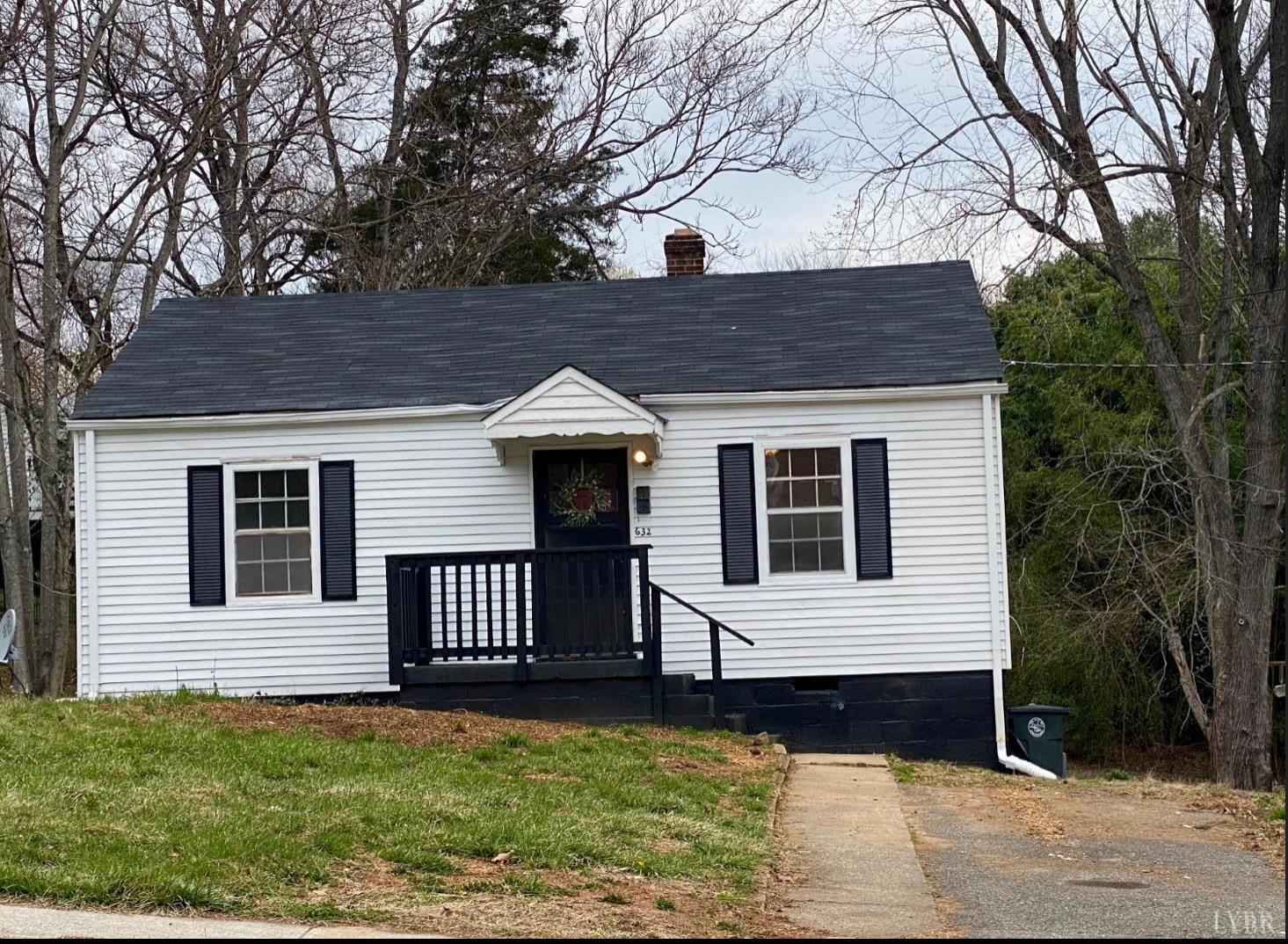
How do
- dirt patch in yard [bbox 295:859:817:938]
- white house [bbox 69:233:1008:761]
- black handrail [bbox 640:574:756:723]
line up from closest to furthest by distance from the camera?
dirt patch in yard [bbox 295:859:817:938] → black handrail [bbox 640:574:756:723] → white house [bbox 69:233:1008:761]

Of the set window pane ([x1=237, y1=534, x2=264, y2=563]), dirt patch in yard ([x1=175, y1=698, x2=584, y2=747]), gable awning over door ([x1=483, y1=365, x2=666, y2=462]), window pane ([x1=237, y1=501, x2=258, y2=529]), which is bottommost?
dirt patch in yard ([x1=175, y1=698, x2=584, y2=747])

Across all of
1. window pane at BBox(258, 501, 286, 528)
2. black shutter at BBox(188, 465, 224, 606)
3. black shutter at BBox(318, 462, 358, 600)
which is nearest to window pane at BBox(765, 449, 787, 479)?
black shutter at BBox(318, 462, 358, 600)

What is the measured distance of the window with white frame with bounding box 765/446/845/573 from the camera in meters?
14.6

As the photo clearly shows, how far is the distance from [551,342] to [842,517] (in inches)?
146

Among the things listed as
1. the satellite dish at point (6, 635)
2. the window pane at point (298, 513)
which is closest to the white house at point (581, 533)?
the window pane at point (298, 513)

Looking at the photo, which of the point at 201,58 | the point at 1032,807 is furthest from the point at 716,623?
the point at 201,58

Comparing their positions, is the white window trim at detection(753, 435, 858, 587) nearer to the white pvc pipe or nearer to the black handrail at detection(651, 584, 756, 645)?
the black handrail at detection(651, 584, 756, 645)

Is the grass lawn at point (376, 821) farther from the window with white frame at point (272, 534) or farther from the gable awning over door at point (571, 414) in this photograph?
the gable awning over door at point (571, 414)

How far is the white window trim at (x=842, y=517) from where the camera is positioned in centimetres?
1457

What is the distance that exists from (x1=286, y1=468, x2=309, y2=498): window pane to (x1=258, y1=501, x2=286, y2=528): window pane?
0.47ft

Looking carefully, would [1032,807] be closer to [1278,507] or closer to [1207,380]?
[1278,507]

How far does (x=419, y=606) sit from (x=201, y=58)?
11.5 metres

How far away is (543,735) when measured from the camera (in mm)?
12086

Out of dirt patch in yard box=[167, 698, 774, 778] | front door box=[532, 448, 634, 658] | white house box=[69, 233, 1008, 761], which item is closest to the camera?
dirt patch in yard box=[167, 698, 774, 778]
